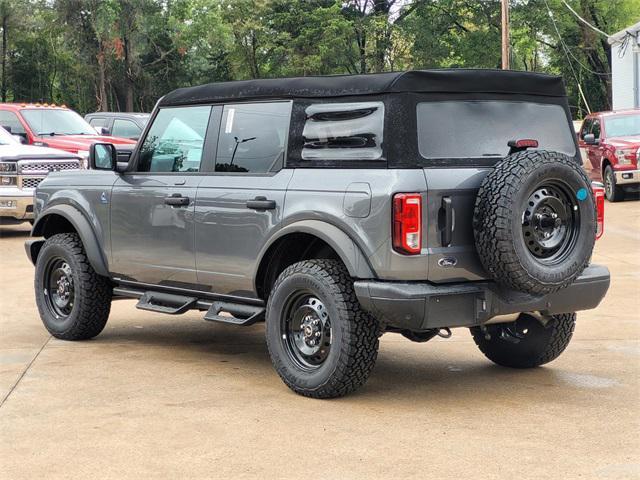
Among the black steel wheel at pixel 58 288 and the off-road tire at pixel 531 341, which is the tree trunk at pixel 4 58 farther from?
the off-road tire at pixel 531 341

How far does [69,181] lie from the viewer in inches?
345

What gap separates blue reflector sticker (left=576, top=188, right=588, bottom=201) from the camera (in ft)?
20.8

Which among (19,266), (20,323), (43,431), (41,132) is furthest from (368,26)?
(43,431)

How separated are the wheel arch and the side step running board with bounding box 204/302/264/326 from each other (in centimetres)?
13

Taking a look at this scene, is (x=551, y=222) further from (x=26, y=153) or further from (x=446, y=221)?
(x=26, y=153)

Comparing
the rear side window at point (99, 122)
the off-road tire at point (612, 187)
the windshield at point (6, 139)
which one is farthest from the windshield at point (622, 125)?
the windshield at point (6, 139)

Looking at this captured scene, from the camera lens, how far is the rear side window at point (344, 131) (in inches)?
251

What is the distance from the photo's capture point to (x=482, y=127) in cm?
654

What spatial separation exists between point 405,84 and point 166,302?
8.41ft

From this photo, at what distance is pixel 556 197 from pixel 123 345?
371 centimetres

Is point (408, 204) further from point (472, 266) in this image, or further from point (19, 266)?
point (19, 266)

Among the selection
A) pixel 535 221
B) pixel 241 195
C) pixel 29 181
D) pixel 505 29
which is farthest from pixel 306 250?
pixel 505 29

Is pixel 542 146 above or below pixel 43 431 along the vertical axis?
above

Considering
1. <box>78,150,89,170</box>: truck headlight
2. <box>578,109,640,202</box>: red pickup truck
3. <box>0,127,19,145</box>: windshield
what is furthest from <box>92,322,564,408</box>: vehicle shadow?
<box>578,109,640,202</box>: red pickup truck
